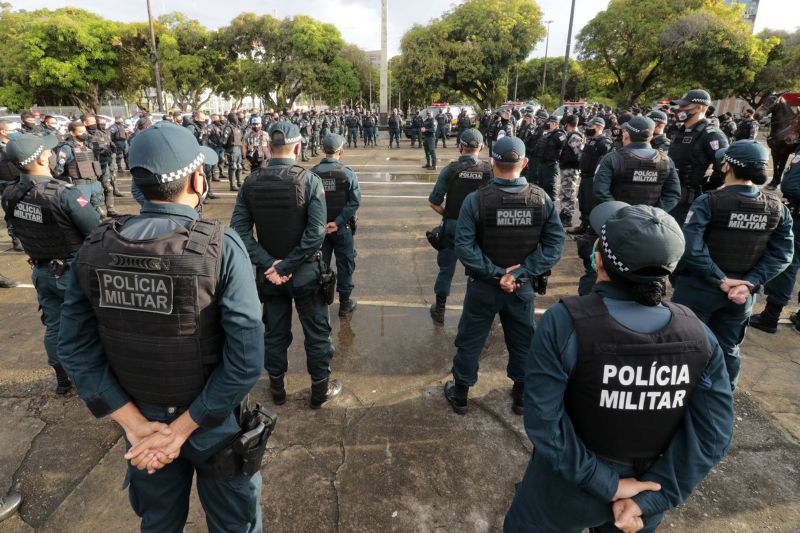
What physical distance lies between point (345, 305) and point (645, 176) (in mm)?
3605

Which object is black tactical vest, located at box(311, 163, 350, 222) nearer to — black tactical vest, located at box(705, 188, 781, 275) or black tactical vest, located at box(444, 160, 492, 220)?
black tactical vest, located at box(444, 160, 492, 220)

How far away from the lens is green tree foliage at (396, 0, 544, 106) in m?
30.5

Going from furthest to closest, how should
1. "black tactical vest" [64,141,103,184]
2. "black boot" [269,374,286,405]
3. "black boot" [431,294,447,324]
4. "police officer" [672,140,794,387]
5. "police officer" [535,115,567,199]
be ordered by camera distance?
"police officer" [535,115,567,199] < "black tactical vest" [64,141,103,184] < "black boot" [431,294,447,324] < "black boot" [269,374,286,405] < "police officer" [672,140,794,387]

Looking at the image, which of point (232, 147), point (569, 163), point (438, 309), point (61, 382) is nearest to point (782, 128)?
point (569, 163)

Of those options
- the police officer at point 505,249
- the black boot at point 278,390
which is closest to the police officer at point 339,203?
the black boot at point 278,390

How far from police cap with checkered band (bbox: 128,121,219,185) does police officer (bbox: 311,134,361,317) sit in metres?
2.76

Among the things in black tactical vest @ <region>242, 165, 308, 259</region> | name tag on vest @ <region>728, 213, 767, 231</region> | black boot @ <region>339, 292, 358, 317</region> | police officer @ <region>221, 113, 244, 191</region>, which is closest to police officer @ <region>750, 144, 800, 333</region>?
name tag on vest @ <region>728, 213, 767, 231</region>

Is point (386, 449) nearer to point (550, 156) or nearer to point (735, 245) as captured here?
point (735, 245)

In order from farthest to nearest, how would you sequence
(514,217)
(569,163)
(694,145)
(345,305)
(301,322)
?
(569,163), (694,145), (345,305), (301,322), (514,217)

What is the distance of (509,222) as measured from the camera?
3115mm

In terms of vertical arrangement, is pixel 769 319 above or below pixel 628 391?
below

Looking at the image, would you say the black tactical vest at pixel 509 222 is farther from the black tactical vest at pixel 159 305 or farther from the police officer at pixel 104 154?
the police officer at pixel 104 154

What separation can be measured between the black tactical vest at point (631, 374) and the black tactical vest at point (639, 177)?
12.4 feet

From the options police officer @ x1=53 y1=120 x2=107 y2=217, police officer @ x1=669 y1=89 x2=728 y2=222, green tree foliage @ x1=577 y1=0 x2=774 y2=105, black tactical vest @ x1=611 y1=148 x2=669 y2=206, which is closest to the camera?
black tactical vest @ x1=611 y1=148 x2=669 y2=206
